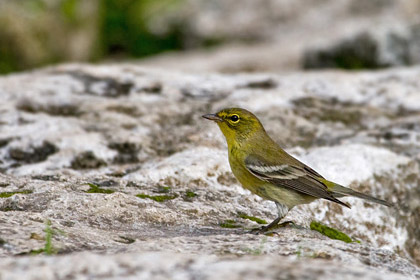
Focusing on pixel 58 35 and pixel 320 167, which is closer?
pixel 320 167

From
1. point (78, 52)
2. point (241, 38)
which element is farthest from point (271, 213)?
point (241, 38)

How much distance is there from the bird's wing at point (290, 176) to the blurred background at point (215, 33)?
26.9 feet

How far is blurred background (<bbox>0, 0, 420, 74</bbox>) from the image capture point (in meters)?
14.5

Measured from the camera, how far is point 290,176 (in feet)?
21.7

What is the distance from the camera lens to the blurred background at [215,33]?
14.5 m

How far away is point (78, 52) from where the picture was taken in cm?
1947

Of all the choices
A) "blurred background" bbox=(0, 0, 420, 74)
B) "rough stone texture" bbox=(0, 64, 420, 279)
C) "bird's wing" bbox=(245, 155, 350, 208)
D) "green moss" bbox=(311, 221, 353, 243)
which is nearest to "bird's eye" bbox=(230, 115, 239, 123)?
"rough stone texture" bbox=(0, 64, 420, 279)

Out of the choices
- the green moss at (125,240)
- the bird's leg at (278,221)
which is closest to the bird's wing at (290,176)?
the bird's leg at (278,221)

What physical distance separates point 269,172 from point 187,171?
105 cm

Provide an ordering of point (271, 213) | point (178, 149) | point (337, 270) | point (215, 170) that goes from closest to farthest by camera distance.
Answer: point (337, 270) < point (271, 213) < point (215, 170) < point (178, 149)

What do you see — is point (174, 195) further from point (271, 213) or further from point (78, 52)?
point (78, 52)

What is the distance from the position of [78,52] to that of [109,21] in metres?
3.24

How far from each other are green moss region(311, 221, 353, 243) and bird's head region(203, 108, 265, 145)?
1.35 metres

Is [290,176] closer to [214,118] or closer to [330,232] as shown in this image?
[330,232]
